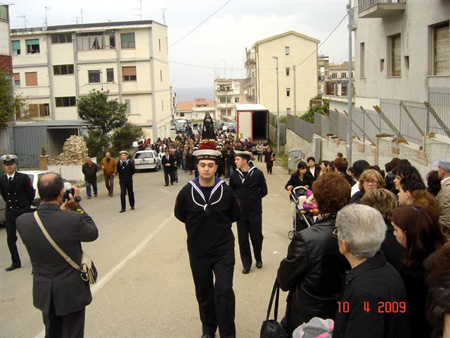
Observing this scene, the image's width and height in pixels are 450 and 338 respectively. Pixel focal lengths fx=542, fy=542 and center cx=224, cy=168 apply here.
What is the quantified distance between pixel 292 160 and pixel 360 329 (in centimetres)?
2475

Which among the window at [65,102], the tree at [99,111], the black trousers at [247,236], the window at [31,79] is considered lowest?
the black trousers at [247,236]

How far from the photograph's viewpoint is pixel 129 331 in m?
6.09

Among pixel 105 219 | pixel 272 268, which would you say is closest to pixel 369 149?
pixel 105 219

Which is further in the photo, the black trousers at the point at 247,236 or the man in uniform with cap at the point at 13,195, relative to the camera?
the man in uniform with cap at the point at 13,195

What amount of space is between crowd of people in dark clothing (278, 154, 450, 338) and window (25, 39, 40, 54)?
175 feet

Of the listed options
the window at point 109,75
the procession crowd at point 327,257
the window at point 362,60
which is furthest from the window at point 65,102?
the procession crowd at point 327,257

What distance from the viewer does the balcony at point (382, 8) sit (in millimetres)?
21375

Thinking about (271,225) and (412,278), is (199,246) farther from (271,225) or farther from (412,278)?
(271,225)

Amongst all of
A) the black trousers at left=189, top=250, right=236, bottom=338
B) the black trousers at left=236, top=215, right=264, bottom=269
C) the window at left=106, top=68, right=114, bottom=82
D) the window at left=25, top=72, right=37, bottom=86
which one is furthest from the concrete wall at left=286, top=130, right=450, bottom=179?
the window at left=25, top=72, right=37, bottom=86

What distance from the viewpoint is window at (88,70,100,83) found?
52531 mm

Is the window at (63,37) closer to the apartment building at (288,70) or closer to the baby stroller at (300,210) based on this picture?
the apartment building at (288,70)

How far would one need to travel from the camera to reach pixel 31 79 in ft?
175

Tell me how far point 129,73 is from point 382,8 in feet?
115

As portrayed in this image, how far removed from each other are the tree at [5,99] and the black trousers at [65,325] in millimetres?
24298
